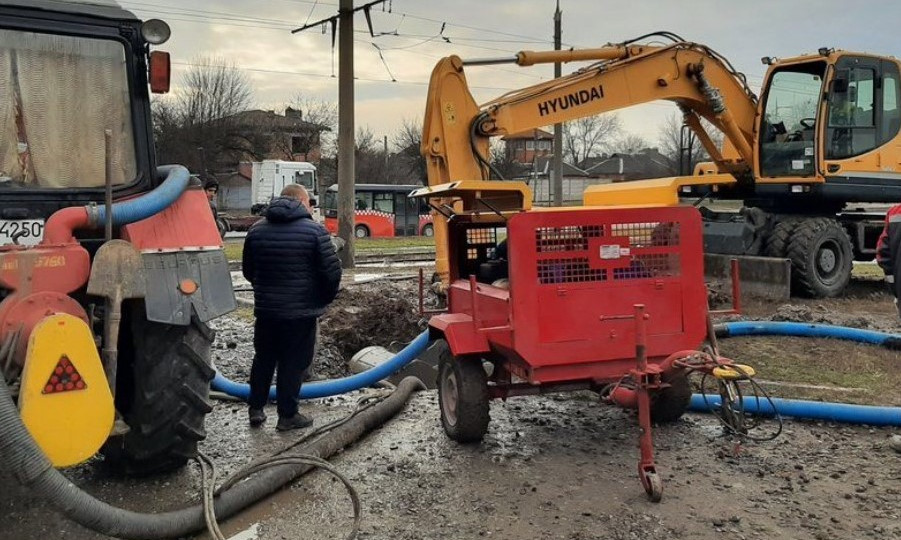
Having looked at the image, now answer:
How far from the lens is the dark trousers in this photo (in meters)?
5.41

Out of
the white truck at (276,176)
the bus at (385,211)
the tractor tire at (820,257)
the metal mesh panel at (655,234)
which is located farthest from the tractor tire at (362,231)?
the metal mesh panel at (655,234)

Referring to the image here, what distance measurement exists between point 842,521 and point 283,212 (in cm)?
384

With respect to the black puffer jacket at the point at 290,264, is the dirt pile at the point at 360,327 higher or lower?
lower

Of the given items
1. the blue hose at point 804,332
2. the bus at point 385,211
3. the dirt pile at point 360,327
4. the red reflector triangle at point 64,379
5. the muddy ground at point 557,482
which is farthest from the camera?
the bus at point 385,211

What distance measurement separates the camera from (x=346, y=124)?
53.0ft

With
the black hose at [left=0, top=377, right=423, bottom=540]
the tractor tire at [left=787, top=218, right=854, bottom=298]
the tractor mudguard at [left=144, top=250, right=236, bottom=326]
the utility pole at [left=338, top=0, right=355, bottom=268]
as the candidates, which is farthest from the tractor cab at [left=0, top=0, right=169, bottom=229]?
the utility pole at [left=338, top=0, right=355, bottom=268]

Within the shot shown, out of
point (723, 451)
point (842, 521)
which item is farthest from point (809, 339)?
point (842, 521)

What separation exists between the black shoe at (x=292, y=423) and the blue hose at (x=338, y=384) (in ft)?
1.67

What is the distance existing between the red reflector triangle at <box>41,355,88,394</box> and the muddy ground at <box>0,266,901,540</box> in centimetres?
99

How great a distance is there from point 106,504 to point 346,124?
1336 centimetres

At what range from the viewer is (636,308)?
4312mm

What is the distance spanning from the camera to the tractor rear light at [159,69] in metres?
4.25

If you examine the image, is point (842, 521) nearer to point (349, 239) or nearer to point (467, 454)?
point (467, 454)

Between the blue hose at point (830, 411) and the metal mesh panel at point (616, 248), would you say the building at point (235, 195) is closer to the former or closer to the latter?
the blue hose at point (830, 411)
